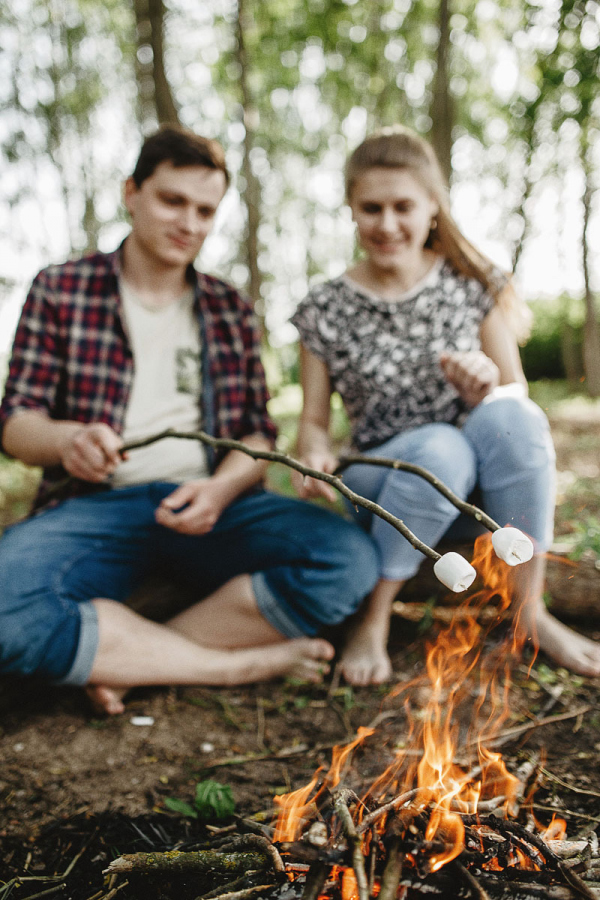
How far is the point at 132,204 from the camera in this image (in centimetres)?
228

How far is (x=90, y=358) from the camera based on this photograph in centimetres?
226

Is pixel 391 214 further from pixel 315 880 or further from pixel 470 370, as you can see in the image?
pixel 315 880

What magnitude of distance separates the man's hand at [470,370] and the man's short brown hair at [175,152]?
44.2 inches

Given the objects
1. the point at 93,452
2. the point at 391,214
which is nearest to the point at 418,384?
the point at 391,214

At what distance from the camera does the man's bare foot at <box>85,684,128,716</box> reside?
1.89m

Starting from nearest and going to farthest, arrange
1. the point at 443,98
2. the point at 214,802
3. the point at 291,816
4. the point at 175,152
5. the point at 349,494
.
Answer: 1. the point at 349,494
2. the point at 291,816
3. the point at 214,802
4. the point at 175,152
5. the point at 443,98

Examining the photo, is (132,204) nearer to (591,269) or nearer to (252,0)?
(252,0)

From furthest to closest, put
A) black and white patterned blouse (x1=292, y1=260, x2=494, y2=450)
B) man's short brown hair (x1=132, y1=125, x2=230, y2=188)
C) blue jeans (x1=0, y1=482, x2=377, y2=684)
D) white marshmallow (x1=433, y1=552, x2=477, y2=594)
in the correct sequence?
black and white patterned blouse (x1=292, y1=260, x2=494, y2=450)
man's short brown hair (x1=132, y1=125, x2=230, y2=188)
blue jeans (x1=0, y1=482, x2=377, y2=684)
white marshmallow (x1=433, y1=552, x2=477, y2=594)

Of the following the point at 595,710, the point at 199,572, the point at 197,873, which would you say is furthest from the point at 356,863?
the point at 199,572

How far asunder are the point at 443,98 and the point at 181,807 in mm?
6186

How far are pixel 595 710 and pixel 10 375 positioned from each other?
2255 mm

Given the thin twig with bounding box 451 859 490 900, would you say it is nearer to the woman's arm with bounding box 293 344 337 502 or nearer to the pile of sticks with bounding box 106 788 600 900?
the pile of sticks with bounding box 106 788 600 900

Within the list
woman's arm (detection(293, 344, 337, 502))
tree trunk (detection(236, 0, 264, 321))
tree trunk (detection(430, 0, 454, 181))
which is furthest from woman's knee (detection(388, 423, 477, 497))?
tree trunk (detection(430, 0, 454, 181))

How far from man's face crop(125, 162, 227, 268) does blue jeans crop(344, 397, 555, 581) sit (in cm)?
108
